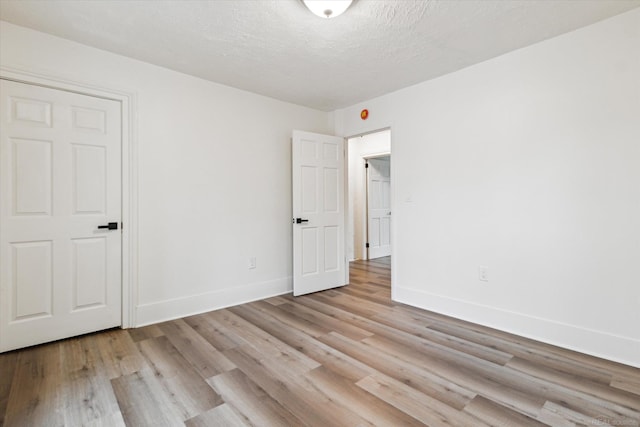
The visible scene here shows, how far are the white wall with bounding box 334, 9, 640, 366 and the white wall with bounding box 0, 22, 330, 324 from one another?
1.63 m

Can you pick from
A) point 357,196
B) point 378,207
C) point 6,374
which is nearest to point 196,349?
A: point 6,374

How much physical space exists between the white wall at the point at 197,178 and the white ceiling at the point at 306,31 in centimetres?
17

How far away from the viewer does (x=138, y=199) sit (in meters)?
2.84

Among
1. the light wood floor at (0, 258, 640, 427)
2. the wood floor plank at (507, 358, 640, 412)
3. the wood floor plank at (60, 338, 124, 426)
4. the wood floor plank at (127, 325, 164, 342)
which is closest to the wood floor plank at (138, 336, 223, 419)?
the light wood floor at (0, 258, 640, 427)

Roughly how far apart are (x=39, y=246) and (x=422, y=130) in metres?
3.68

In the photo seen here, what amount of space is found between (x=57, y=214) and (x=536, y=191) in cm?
397

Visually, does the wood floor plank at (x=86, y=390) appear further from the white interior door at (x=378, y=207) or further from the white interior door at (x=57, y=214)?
the white interior door at (x=378, y=207)

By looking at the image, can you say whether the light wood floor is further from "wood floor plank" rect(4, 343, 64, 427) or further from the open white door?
the open white door

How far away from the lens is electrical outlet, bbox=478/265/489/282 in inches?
113

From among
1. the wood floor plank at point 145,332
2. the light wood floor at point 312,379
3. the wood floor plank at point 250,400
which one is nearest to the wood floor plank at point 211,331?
the light wood floor at point 312,379

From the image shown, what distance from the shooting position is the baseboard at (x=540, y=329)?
216 centimetres

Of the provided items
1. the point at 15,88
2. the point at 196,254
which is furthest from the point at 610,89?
the point at 15,88

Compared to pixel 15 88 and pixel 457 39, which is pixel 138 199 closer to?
pixel 15 88

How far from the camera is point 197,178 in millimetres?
3197
